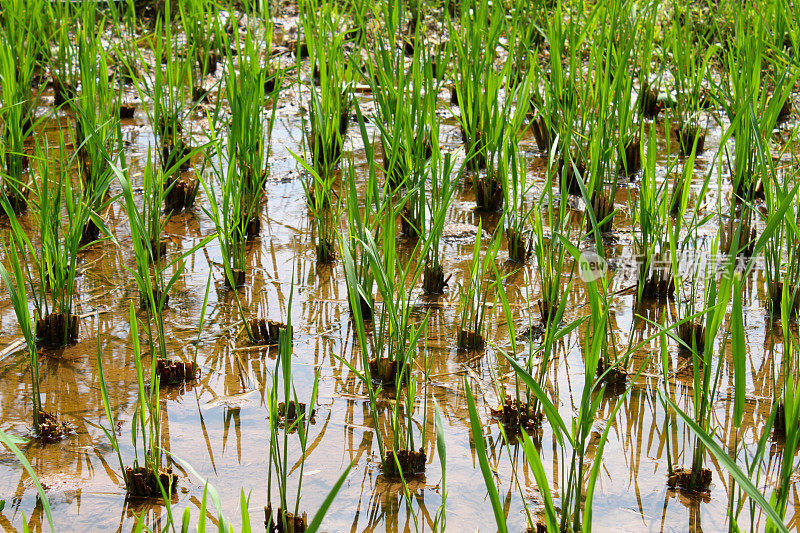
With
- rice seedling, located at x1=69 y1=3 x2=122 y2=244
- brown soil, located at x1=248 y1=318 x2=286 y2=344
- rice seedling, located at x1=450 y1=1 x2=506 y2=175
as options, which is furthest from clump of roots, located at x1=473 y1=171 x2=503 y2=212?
rice seedling, located at x1=69 y1=3 x2=122 y2=244

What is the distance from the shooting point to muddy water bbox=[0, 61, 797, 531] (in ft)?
4.43

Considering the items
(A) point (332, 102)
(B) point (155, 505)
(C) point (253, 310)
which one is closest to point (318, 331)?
(C) point (253, 310)

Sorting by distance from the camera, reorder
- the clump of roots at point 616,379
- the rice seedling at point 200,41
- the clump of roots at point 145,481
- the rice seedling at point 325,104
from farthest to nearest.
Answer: the rice seedling at point 200,41 → the rice seedling at point 325,104 → the clump of roots at point 616,379 → the clump of roots at point 145,481

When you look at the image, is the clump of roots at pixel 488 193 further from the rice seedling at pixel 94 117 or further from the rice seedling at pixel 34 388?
the rice seedling at pixel 34 388

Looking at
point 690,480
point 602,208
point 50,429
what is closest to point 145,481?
point 50,429

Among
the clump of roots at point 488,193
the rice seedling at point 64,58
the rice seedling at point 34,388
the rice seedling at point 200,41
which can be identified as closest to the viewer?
the rice seedling at point 34,388

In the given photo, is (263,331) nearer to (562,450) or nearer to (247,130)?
(247,130)

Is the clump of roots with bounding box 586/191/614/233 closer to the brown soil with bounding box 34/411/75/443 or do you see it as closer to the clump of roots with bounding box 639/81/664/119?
the clump of roots with bounding box 639/81/664/119

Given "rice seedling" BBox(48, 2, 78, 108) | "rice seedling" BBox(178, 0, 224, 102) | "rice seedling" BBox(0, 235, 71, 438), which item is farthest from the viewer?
"rice seedling" BBox(178, 0, 224, 102)

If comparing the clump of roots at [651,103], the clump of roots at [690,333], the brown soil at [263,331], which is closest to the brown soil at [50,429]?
the brown soil at [263,331]

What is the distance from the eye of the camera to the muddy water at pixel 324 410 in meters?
1.35

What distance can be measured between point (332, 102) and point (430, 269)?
2.60 feet

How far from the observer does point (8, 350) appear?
5.79ft

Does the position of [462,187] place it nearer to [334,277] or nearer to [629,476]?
[334,277]
